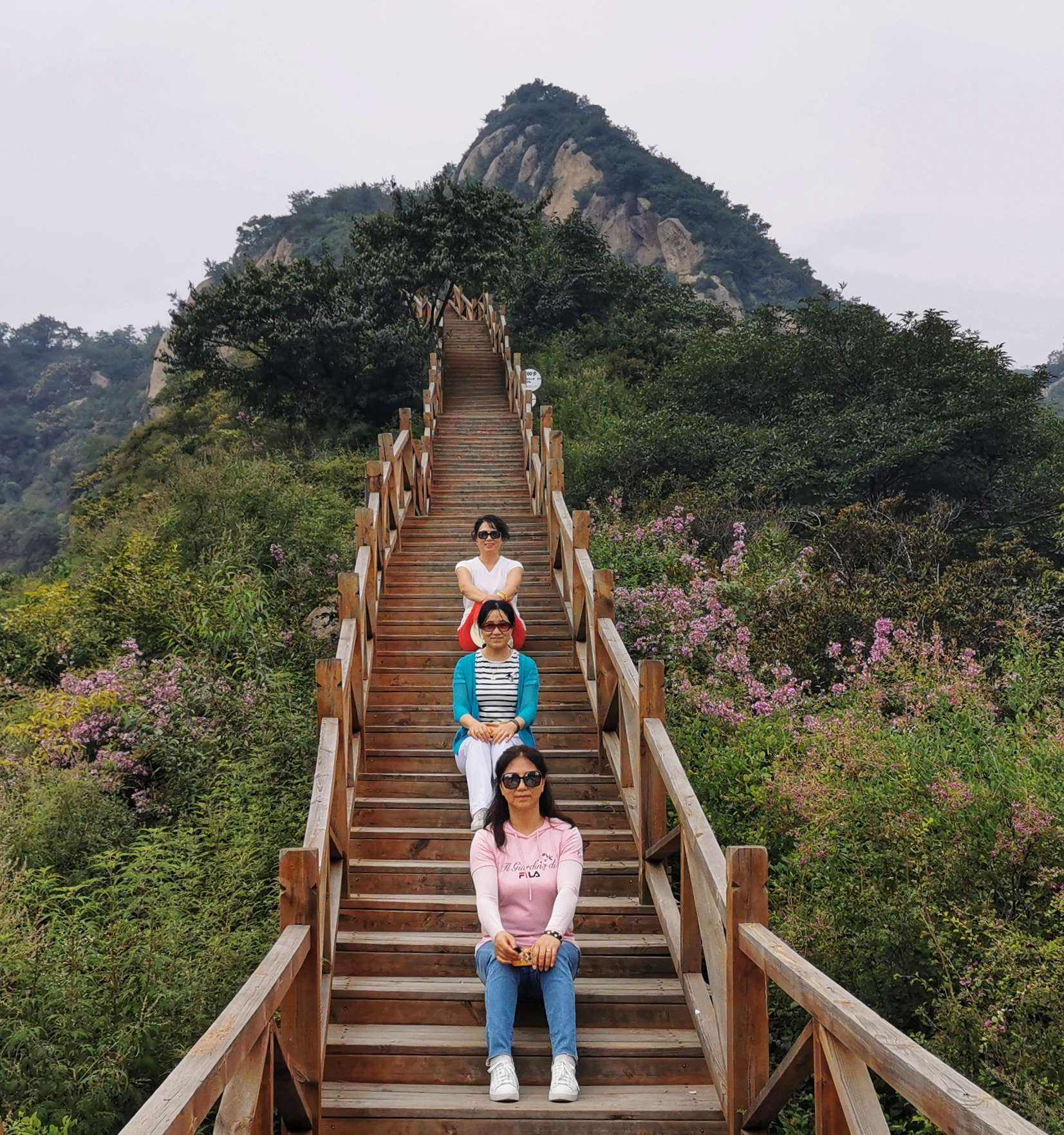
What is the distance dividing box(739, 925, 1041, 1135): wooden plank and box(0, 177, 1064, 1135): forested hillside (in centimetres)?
136

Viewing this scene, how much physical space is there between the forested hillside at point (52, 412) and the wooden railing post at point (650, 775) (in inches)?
1235

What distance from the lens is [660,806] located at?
4941 millimetres

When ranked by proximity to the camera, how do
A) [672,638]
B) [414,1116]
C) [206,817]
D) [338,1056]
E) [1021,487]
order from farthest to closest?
[1021,487], [672,638], [206,817], [338,1056], [414,1116]

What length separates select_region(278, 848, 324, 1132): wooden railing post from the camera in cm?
349

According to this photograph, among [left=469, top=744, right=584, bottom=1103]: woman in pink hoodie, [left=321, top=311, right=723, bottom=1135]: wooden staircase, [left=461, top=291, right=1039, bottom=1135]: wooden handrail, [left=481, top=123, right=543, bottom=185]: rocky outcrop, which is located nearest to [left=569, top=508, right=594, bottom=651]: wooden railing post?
[left=321, top=311, right=723, bottom=1135]: wooden staircase

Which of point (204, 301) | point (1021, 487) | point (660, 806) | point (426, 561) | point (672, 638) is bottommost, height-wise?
point (660, 806)

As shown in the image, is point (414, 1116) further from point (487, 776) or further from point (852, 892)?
point (852, 892)

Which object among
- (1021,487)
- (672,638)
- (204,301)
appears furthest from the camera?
(204,301)

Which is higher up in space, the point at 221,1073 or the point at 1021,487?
the point at 1021,487

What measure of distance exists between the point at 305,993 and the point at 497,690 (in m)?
2.15

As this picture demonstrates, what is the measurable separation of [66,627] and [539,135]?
258ft

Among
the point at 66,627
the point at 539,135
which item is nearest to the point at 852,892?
the point at 66,627

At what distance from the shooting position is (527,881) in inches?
156

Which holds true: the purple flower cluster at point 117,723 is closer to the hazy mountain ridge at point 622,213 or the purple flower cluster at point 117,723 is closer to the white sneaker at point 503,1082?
the white sneaker at point 503,1082
